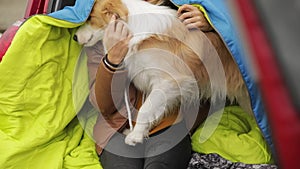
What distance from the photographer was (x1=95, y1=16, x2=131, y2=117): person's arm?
5.19 ft

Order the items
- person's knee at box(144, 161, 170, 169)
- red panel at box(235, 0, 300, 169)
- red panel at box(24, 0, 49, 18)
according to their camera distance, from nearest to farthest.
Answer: red panel at box(235, 0, 300, 169) < person's knee at box(144, 161, 170, 169) < red panel at box(24, 0, 49, 18)

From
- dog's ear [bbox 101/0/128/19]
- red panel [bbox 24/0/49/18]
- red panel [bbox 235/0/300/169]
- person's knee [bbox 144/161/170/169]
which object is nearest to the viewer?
red panel [bbox 235/0/300/169]

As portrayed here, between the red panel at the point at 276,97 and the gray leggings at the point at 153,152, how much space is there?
113cm

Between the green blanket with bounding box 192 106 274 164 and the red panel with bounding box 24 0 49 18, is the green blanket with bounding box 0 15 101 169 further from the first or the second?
the green blanket with bounding box 192 106 274 164

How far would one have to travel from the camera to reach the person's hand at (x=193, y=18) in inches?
65.2

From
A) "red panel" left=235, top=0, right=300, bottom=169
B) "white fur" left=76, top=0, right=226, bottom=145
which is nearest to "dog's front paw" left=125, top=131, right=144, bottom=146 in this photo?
"white fur" left=76, top=0, right=226, bottom=145

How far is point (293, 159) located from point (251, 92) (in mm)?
1085

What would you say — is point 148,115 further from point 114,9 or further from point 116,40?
point 114,9

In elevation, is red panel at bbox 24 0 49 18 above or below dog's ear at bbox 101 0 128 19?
below

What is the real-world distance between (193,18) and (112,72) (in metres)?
0.36

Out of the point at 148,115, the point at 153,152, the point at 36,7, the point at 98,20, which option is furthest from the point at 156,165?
the point at 36,7

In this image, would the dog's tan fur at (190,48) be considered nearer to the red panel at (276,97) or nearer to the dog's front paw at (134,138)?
the dog's front paw at (134,138)

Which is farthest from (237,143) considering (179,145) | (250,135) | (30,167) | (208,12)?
(30,167)

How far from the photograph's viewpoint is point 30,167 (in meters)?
1.68
